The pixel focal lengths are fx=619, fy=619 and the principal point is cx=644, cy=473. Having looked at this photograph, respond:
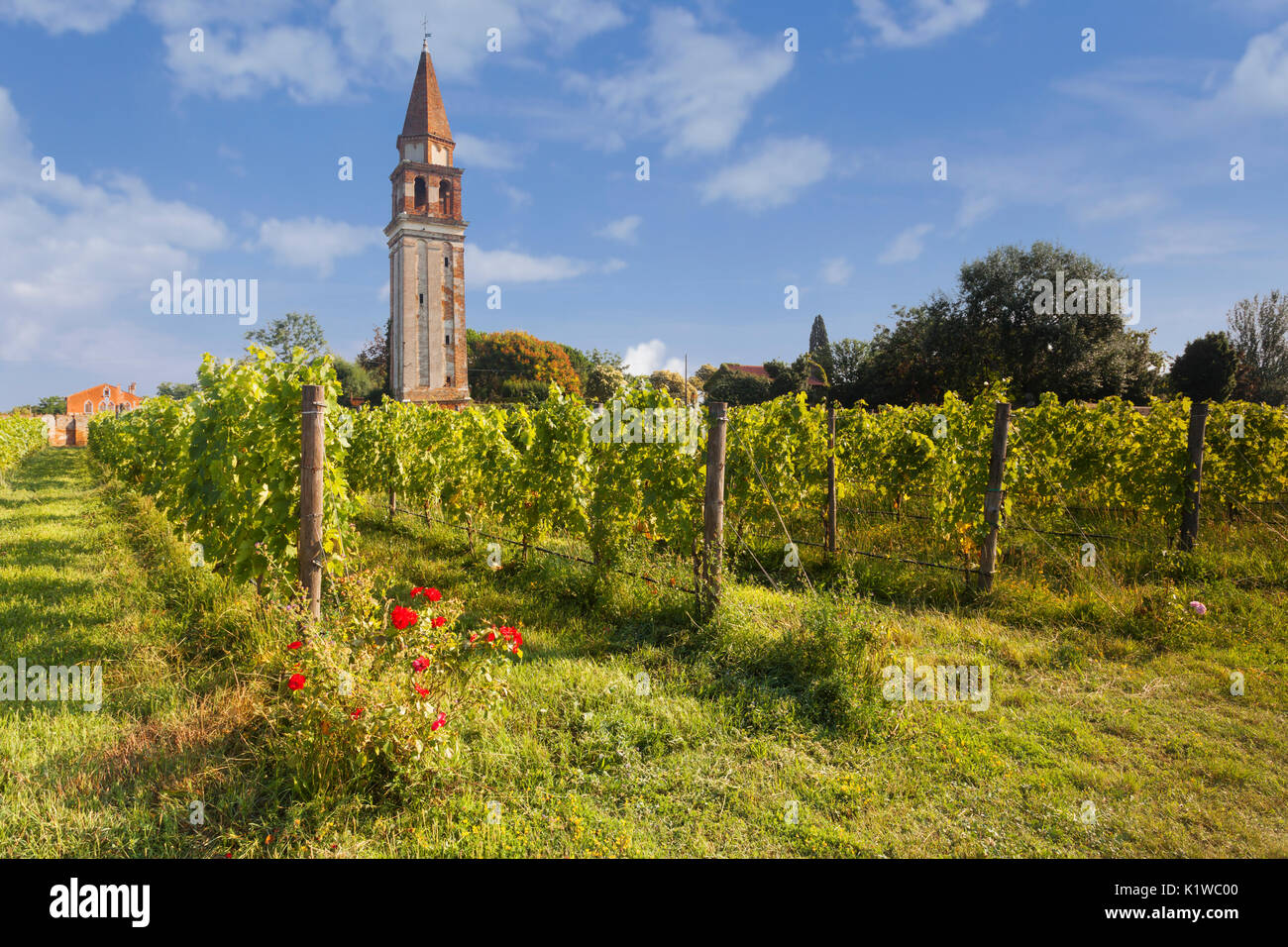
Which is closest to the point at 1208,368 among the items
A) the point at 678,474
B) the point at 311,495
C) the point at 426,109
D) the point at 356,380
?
the point at 678,474

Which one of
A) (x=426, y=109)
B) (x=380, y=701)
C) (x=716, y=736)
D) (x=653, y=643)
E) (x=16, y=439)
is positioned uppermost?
(x=426, y=109)

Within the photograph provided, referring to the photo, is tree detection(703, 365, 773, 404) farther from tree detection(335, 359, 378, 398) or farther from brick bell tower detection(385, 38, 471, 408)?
tree detection(335, 359, 378, 398)

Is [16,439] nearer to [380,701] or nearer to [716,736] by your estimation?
[380,701]

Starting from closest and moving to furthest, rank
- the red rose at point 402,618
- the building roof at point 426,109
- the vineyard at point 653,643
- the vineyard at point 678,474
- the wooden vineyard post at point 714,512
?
1. the vineyard at point 653,643
2. the red rose at point 402,618
3. the vineyard at point 678,474
4. the wooden vineyard post at point 714,512
5. the building roof at point 426,109

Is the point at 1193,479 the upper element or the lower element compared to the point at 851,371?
lower

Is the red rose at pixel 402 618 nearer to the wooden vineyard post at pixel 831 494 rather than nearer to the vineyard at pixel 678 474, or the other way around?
the vineyard at pixel 678 474

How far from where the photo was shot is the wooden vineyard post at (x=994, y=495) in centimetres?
647

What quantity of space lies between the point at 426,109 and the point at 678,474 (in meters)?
52.9

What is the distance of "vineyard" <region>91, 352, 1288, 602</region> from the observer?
199 inches

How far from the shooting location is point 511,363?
62.2 metres

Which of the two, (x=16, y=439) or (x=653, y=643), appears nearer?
(x=653, y=643)

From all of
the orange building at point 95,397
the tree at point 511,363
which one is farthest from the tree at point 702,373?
the orange building at point 95,397

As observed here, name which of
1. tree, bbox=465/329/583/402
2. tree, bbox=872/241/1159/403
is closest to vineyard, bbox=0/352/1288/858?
tree, bbox=872/241/1159/403

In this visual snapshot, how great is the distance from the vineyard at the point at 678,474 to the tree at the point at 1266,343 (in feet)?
127
